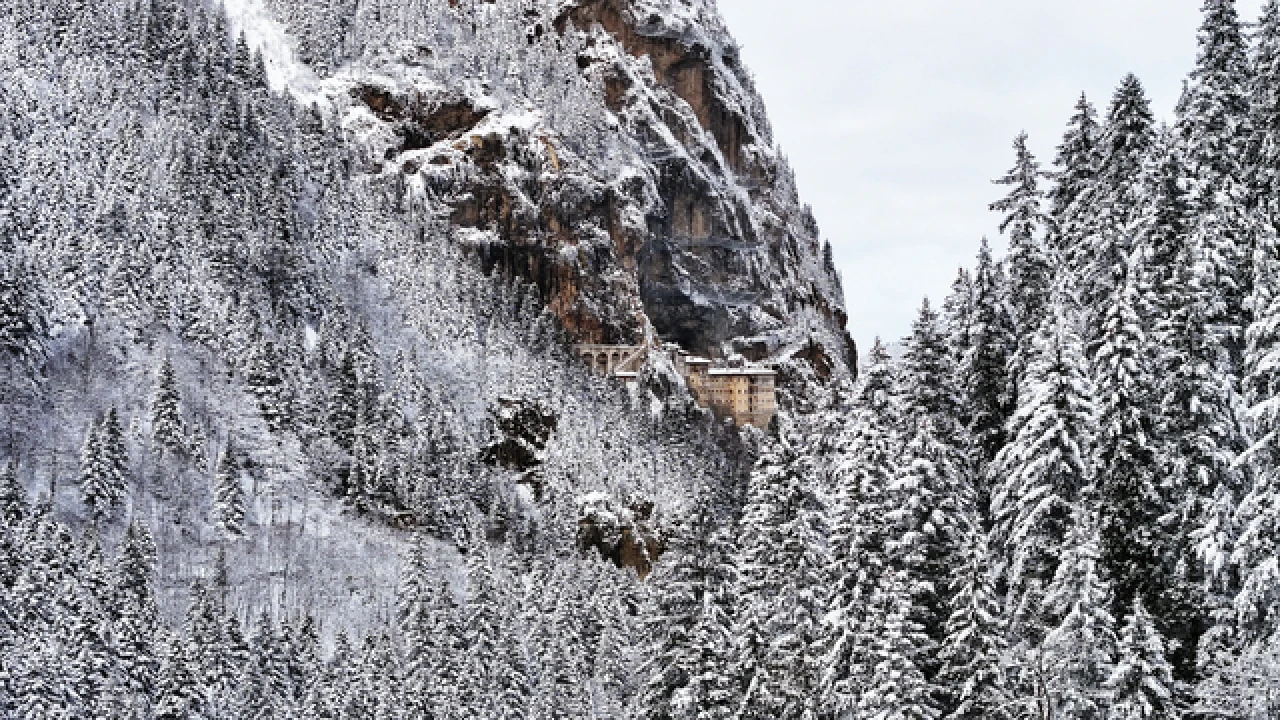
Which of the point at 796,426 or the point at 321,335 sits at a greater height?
the point at 321,335

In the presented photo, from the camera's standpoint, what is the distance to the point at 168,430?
105m

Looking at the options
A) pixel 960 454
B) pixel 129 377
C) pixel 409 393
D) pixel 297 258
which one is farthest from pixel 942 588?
pixel 297 258

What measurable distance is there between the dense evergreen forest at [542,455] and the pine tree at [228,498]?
27 centimetres

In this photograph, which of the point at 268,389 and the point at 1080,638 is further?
the point at 268,389

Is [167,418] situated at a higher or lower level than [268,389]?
lower

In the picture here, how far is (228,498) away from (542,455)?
5284 centimetres

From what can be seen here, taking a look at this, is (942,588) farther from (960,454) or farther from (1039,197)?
(1039,197)

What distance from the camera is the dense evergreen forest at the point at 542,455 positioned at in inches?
1037

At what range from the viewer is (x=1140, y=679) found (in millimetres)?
24312

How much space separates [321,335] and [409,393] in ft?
39.2

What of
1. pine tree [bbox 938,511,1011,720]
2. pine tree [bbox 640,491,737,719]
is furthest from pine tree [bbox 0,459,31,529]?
pine tree [bbox 938,511,1011,720]

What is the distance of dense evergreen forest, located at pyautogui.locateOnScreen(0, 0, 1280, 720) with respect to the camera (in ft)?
86.4

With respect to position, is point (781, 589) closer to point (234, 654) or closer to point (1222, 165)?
point (1222, 165)

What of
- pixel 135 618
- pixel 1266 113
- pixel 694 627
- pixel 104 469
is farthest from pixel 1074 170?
pixel 104 469
